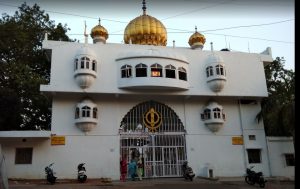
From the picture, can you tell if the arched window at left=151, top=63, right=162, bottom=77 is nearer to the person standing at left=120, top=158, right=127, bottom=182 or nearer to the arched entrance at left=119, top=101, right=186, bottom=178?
the arched entrance at left=119, top=101, right=186, bottom=178

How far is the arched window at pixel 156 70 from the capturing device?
18.0 metres

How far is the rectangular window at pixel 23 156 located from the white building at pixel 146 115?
5 cm

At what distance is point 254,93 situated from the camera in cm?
1945

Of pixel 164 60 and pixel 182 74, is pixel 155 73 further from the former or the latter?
pixel 182 74

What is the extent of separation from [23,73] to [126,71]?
8.35 meters

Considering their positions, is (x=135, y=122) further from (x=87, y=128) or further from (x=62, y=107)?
(x=62, y=107)

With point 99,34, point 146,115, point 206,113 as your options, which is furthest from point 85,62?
point 206,113

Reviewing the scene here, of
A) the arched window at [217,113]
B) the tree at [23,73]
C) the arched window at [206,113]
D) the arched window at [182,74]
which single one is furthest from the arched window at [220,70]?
the tree at [23,73]

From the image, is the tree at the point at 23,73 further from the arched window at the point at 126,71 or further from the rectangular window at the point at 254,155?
the rectangular window at the point at 254,155

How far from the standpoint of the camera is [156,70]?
18.2 meters

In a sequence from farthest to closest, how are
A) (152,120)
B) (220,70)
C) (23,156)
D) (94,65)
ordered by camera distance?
1. (220,70)
2. (152,120)
3. (94,65)
4. (23,156)

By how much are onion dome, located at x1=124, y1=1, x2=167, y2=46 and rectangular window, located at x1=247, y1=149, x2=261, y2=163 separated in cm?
955

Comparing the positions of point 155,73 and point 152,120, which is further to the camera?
point 152,120

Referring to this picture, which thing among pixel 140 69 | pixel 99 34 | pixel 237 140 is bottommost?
pixel 237 140
